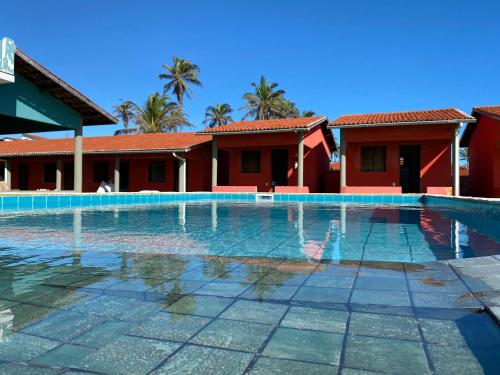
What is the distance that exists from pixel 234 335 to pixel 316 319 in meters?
0.51

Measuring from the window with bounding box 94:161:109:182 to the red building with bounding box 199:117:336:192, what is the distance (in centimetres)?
790

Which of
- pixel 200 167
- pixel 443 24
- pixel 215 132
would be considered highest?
pixel 443 24

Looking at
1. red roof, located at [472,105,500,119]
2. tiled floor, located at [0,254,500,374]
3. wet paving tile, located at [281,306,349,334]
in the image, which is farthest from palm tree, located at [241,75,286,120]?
wet paving tile, located at [281,306,349,334]

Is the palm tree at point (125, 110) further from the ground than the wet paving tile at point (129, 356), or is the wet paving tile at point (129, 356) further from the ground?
the palm tree at point (125, 110)

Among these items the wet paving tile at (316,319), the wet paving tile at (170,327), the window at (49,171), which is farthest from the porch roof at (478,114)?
the window at (49,171)

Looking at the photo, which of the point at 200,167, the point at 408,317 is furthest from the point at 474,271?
the point at 200,167

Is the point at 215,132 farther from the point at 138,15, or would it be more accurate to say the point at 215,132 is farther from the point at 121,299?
the point at 121,299

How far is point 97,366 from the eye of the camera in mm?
1639

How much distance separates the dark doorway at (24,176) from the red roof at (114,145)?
1.55 meters

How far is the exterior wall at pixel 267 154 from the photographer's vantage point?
1895 cm

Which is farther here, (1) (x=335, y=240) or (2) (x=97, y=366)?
(1) (x=335, y=240)

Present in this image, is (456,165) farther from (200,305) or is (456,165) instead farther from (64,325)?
(64,325)

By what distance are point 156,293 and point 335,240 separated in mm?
3245

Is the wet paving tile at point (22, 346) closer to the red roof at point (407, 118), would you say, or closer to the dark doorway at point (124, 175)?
the red roof at point (407, 118)
